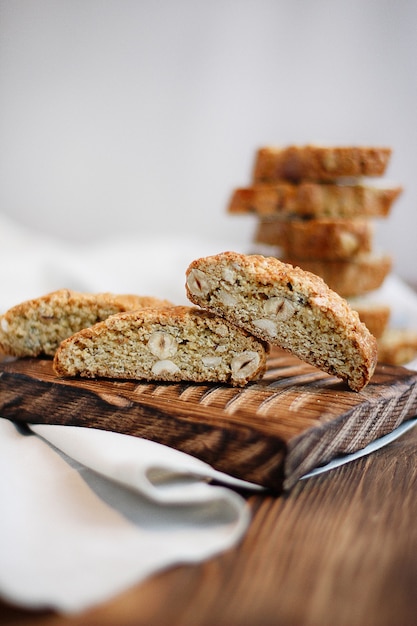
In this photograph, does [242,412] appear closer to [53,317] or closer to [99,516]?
[99,516]

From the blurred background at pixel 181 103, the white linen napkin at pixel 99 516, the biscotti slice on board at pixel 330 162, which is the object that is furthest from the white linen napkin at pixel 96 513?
the blurred background at pixel 181 103

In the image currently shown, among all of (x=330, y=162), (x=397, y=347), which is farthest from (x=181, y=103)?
(x=397, y=347)

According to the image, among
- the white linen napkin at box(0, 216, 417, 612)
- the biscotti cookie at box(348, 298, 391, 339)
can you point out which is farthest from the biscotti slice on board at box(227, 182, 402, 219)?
the white linen napkin at box(0, 216, 417, 612)

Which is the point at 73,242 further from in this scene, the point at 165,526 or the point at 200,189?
the point at 165,526

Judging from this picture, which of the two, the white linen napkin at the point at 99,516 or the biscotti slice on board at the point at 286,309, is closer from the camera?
the white linen napkin at the point at 99,516

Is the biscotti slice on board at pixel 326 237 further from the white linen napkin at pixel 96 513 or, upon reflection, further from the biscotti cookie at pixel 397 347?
the white linen napkin at pixel 96 513

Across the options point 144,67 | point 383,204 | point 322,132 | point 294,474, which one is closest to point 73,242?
point 144,67

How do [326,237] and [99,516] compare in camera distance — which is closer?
[99,516]
